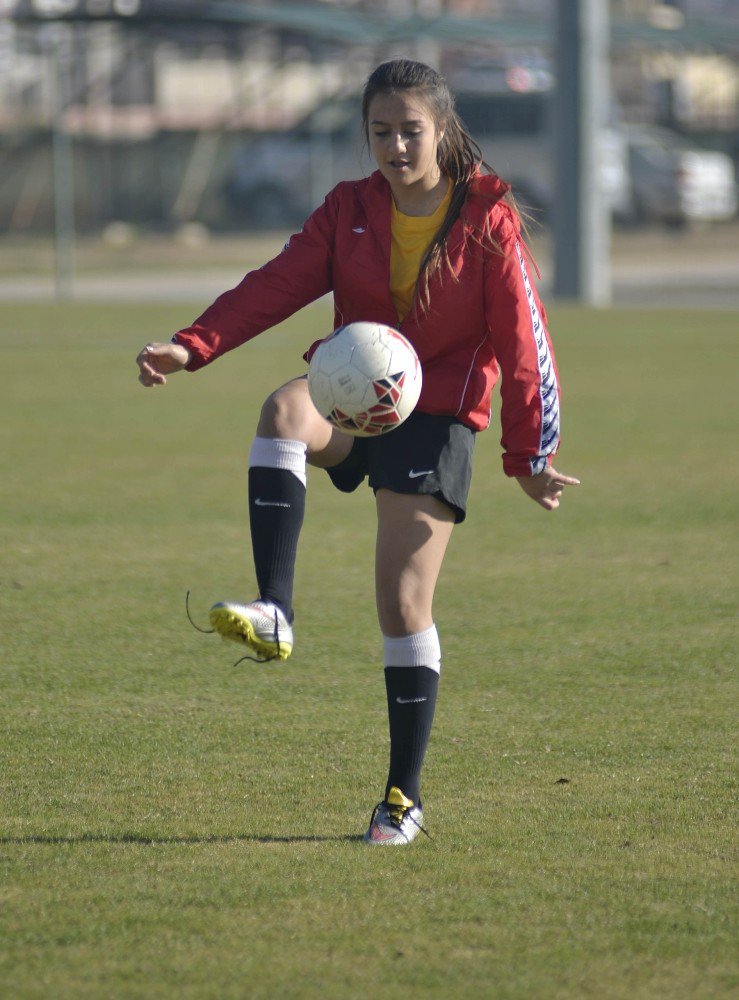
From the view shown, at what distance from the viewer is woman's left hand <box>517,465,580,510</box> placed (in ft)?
13.6

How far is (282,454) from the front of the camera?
4148 millimetres

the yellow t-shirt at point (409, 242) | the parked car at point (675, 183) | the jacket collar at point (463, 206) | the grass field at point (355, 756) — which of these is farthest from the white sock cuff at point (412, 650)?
the parked car at point (675, 183)

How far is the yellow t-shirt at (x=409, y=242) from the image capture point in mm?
4129

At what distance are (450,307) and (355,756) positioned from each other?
1.48 m

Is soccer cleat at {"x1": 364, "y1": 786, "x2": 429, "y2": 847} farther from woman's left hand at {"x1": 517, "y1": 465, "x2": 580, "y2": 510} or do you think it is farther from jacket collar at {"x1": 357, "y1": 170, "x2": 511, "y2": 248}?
jacket collar at {"x1": 357, "y1": 170, "x2": 511, "y2": 248}

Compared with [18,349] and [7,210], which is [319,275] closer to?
[18,349]

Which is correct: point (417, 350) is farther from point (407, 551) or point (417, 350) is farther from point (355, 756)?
point (355, 756)

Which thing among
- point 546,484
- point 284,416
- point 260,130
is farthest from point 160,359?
point 260,130

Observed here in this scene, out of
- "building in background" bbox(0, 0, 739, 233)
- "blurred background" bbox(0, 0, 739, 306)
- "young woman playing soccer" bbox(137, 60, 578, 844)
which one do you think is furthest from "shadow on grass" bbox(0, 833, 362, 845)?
"building in background" bbox(0, 0, 739, 233)

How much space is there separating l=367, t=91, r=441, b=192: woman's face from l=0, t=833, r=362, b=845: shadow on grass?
1.66 m

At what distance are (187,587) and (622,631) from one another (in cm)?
201

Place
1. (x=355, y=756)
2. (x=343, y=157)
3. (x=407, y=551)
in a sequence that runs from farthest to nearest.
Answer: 1. (x=343, y=157)
2. (x=355, y=756)
3. (x=407, y=551)

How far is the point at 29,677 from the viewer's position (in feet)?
19.0

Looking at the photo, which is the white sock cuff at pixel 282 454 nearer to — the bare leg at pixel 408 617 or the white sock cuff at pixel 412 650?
the bare leg at pixel 408 617
